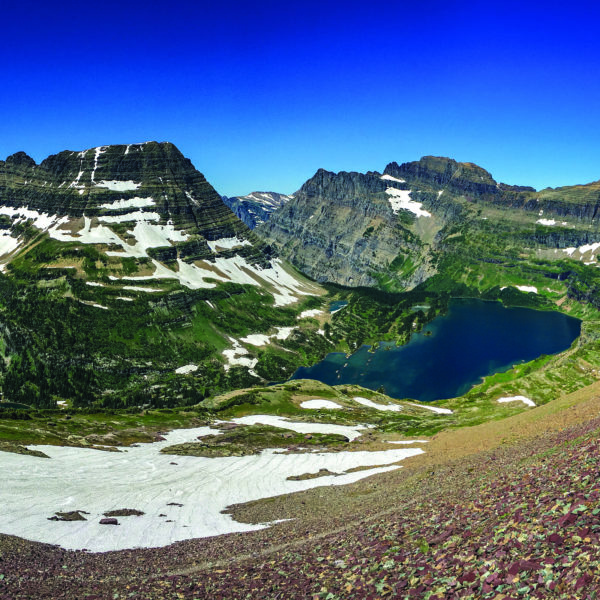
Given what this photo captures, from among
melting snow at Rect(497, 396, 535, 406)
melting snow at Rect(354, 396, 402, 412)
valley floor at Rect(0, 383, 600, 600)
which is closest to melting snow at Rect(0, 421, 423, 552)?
valley floor at Rect(0, 383, 600, 600)

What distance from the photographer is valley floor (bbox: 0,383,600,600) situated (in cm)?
1952

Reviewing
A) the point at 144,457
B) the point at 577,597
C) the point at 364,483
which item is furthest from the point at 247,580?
the point at 144,457

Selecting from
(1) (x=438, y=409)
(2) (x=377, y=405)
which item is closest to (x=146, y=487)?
(2) (x=377, y=405)

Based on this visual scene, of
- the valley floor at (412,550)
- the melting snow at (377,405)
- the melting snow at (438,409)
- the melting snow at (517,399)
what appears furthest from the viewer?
the melting snow at (377,405)

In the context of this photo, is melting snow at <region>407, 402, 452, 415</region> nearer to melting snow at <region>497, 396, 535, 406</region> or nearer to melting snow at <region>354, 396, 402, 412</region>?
melting snow at <region>354, 396, 402, 412</region>

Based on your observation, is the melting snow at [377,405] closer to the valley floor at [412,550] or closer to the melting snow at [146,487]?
the melting snow at [146,487]

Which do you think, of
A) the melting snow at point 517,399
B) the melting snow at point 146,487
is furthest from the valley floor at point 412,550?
the melting snow at point 517,399

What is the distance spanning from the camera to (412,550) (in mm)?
25922

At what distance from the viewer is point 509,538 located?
22.3 metres

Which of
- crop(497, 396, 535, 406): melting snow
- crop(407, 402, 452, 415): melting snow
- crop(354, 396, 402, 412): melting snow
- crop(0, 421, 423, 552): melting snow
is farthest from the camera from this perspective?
crop(354, 396, 402, 412): melting snow

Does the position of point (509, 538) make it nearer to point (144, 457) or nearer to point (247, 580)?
point (247, 580)

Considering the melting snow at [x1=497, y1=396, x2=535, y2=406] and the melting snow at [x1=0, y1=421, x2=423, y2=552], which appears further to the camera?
the melting snow at [x1=497, y1=396, x2=535, y2=406]

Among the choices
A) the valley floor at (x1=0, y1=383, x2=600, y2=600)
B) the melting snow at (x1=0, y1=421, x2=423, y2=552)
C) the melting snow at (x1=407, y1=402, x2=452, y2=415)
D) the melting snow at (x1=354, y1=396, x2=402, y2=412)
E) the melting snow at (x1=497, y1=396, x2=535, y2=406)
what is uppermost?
the valley floor at (x1=0, y1=383, x2=600, y2=600)

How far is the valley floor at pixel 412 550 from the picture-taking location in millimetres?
19516
